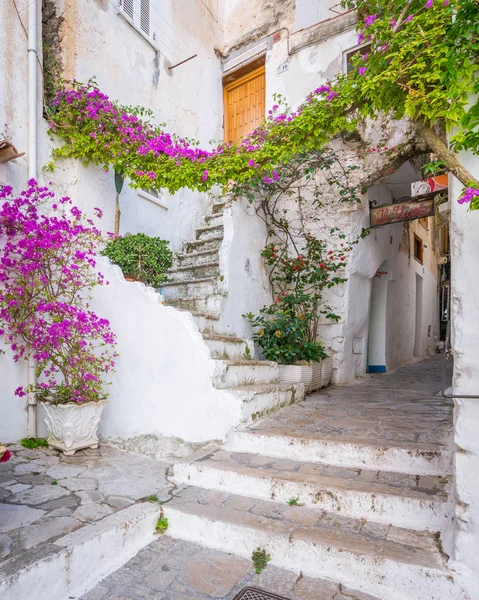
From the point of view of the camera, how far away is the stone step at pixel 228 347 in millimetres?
4207

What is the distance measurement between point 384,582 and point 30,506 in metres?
2.18

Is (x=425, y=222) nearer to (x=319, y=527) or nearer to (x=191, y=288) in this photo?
(x=191, y=288)

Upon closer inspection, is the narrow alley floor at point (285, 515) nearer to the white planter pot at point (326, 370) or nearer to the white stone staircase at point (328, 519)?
the white stone staircase at point (328, 519)

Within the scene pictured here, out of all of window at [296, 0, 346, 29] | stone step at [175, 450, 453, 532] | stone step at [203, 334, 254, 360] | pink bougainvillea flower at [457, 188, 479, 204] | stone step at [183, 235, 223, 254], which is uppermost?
window at [296, 0, 346, 29]

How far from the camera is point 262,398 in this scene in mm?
3867

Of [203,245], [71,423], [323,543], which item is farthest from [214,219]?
[323,543]

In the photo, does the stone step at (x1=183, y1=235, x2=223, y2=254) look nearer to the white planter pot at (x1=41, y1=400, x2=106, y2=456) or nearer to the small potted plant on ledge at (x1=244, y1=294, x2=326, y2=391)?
the small potted plant on ledge at (x1=244, y1=294, x2=326, y2=391)

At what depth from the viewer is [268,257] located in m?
6.17

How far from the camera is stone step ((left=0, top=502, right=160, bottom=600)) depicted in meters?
1.89

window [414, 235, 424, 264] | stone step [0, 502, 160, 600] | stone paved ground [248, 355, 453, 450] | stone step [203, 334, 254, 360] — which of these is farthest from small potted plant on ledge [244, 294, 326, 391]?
window [414, 235, 424, 264]

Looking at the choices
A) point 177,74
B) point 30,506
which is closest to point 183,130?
point 177,74

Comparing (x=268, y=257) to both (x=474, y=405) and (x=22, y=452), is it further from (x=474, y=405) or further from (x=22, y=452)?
(x=474, y=405)

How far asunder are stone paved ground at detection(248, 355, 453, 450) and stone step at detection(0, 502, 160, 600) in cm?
130

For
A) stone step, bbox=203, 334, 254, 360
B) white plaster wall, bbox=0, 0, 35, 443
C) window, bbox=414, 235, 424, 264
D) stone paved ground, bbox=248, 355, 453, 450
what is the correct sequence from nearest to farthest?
stone paved ground, bbox=248, 355, 453, 450, white plaster wall, bbox=0, 0, 35, 443, stone step, bbox=203, 334, 254, 360, window, bbox=414, 235, 424, 264
